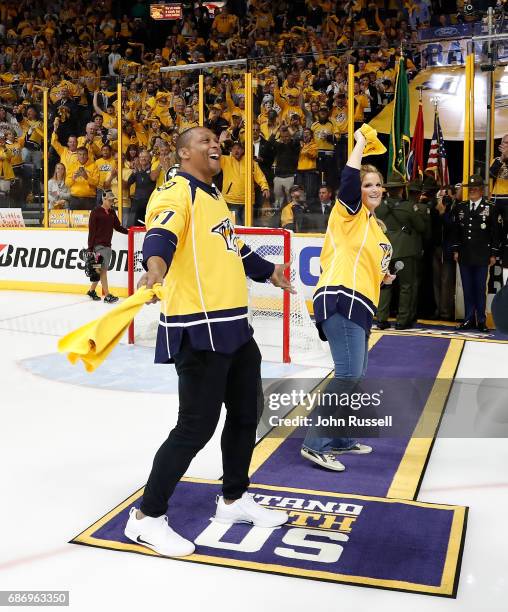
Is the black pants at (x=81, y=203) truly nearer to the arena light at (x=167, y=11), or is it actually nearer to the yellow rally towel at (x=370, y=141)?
the arena light at (x=167, y=11)

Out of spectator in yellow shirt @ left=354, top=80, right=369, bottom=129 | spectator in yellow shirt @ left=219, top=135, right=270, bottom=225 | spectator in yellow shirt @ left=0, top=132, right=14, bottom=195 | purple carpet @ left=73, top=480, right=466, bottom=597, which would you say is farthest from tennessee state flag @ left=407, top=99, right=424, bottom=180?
spectator in yellow shirt @ left=0, top=132, right=14, bottom=195

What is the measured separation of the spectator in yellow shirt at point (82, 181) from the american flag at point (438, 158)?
210 inches

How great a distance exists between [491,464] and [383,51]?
6653 mm

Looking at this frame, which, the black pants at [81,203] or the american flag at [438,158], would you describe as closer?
the american flag at [438,158]

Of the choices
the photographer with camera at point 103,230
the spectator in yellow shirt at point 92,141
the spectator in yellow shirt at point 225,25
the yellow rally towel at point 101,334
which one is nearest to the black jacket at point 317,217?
the photographer with camera at point 103,230

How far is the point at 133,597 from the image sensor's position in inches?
111

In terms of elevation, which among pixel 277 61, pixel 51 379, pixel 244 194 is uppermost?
pixel 277 61

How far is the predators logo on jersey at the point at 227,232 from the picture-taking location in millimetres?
3117

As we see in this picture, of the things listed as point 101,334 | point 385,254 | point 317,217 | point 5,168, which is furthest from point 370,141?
point 5,168

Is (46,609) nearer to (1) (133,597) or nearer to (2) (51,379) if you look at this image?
(1) (133,597)

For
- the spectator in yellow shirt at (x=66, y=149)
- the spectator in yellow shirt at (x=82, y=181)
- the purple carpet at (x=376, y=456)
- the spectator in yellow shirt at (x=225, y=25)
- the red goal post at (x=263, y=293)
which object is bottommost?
the purple carpet at (x=376, y=456)

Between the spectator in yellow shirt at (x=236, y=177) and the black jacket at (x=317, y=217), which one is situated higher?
the spectator in yellow shirt at (x=236, y=177)

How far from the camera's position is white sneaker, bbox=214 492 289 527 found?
3.39 meters

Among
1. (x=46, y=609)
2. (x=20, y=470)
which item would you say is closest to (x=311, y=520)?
(x=46, y=609)
